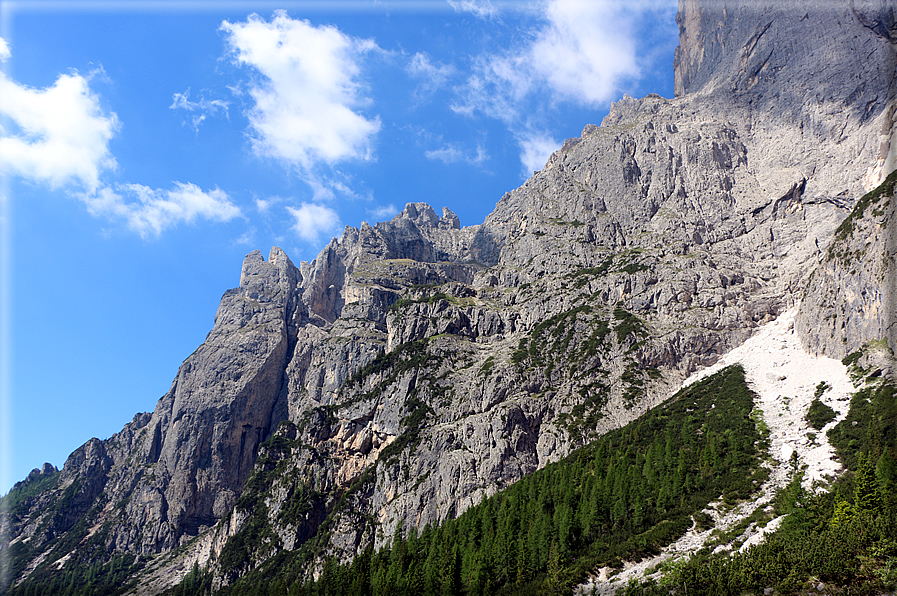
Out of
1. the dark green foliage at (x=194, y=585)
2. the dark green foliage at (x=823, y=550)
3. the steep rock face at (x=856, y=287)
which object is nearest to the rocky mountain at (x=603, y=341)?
the steep rock face at (x=856, y=287)

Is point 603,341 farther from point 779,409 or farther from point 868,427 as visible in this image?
point 868,427

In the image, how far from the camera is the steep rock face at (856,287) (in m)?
110

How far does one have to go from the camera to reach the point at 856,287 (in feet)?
389

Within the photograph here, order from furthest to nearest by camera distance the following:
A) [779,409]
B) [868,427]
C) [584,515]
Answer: [779,409] → [584,515] → [868,427]

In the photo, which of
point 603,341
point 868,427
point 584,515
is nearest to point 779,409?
point 868,427

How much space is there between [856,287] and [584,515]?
7822cm

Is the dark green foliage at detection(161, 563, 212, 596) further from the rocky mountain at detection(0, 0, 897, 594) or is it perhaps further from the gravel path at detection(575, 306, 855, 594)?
the gravel path at detection(575, 306, 855, 594)

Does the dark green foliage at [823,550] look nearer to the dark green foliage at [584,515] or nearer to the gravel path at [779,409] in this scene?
the gravel path at [779,409]

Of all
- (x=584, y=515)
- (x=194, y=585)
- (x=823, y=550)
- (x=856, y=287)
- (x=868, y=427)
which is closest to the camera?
(x=823, y=550)

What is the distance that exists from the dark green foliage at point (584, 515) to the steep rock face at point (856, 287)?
76.3 feet

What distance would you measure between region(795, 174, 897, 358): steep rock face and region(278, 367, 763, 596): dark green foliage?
23264 mm

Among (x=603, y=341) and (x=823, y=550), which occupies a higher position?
(x=603, y=341)

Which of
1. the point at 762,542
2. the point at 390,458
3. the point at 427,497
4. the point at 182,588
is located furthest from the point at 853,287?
the point at 182,588

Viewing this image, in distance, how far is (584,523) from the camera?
94.2 meters
